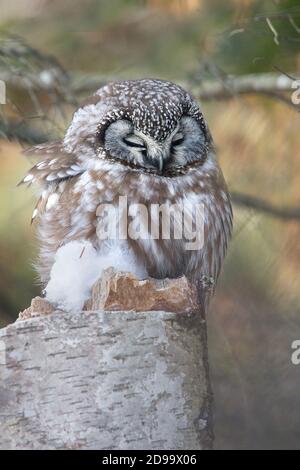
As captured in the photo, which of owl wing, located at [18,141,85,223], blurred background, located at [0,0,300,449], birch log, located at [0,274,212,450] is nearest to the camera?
birch log, located at [0,274,212,450]

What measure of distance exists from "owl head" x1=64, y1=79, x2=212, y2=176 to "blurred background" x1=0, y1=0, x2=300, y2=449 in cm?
16

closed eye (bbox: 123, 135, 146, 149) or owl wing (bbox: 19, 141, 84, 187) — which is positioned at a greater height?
owl wing (bbox: 19, 141, 84, 187)

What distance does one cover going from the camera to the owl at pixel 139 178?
3.54 metres

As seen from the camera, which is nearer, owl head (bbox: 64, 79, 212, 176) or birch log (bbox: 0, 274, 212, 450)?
birch log (bbox: 0, 274, 212, 450)

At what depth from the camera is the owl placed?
354cm

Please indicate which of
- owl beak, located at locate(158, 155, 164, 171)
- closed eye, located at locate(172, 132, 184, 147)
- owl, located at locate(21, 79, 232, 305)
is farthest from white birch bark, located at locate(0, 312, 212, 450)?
closed eye, located at locate(172, 132, 184, 147)

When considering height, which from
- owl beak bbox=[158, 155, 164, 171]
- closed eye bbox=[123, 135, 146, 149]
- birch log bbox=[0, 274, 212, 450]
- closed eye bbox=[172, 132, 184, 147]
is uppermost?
closed eye bbox=[172, 132, 184, 147]

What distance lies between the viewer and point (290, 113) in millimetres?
4234

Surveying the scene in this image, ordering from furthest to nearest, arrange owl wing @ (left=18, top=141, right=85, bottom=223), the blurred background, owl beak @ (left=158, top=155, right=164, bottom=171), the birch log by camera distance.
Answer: the blurred background
owl wing @ (left=18, top=141, right=85, bottom=223)
owl beak @ (left=158, top=155, right=164, bottom=171)
the birch log

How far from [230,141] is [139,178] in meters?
0.87

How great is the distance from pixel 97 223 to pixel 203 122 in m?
0.65

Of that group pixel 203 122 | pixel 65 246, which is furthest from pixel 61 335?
pixel 203 122

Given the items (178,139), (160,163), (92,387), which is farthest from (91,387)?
(178,139)

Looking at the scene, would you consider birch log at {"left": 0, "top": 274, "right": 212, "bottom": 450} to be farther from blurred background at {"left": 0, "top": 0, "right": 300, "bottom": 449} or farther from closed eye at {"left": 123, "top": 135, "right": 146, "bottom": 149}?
blurred background at {"left": 0, "top": 0, "right": 300, "bottom": 449}
